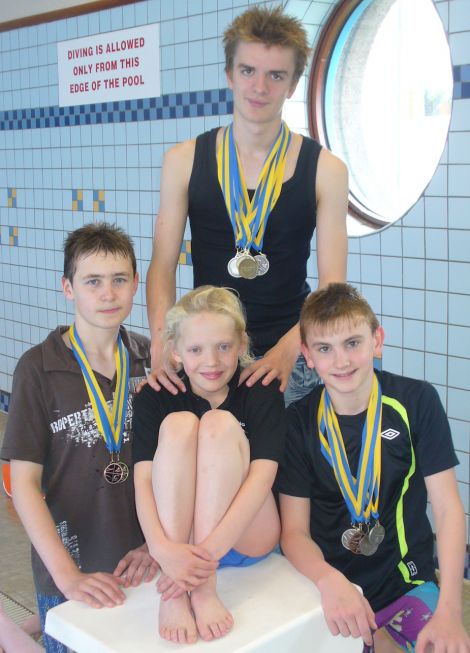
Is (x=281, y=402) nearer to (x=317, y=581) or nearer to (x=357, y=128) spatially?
(x=317, y=581)

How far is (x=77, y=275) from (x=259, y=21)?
810mm

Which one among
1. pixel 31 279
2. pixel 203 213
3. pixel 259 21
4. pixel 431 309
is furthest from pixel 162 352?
pixel 31 279

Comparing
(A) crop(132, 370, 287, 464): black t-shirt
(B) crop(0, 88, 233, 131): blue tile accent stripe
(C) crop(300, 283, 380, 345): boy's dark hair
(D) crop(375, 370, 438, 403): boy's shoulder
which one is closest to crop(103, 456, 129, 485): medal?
(A) crop(132, 370, 287, 464): black t-shirt

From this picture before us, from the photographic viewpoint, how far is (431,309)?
3.15 m

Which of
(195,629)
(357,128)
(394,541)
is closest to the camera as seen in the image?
(195,629)

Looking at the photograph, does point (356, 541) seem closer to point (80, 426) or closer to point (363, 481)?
point (363, 481)

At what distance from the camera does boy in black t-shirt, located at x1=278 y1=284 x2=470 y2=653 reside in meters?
1.94

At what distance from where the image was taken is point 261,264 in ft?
7.29

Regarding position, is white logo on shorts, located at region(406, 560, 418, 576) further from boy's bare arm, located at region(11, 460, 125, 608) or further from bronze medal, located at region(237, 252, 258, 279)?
bronze medal, located at region(237, 252, 258, 279)

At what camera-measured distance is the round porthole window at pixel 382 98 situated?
3.70m

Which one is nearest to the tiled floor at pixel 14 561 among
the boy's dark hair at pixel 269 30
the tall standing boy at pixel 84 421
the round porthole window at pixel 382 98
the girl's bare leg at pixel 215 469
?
the tall standing boy at pixel 84 421

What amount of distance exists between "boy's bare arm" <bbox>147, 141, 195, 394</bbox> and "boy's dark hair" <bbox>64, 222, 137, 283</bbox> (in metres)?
0.14

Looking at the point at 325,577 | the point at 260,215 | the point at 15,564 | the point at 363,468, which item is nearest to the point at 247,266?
the point at 260,215

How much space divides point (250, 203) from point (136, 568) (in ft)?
3.27
